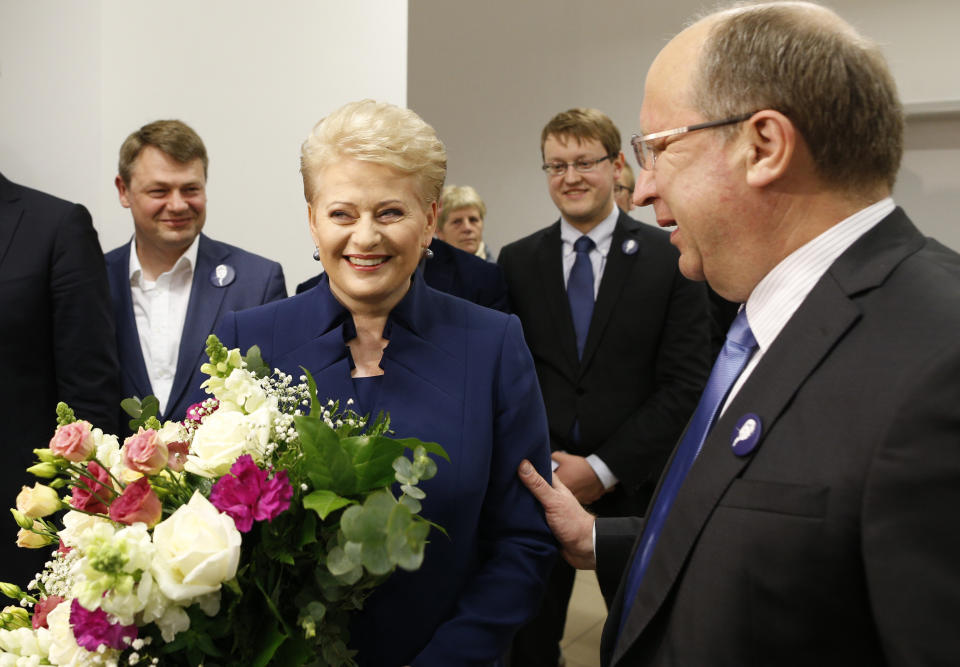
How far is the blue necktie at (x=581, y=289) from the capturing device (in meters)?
3.01

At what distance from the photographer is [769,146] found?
105 cm

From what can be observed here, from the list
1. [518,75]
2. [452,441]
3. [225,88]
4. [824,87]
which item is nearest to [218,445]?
[452,441]

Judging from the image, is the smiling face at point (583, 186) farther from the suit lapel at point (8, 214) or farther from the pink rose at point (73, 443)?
the pink rose at point (73, 443)

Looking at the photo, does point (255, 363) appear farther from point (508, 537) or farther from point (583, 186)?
point (583, 186)

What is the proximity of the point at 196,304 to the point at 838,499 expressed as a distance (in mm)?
2373

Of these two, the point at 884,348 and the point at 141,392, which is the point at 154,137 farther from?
the point at 884,348

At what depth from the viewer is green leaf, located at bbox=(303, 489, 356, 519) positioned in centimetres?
96

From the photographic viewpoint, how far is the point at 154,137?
2.82 meters

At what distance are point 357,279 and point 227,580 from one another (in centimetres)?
66

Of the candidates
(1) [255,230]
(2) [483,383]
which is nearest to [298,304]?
(2) [483,383]

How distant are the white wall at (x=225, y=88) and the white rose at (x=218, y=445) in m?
2.46

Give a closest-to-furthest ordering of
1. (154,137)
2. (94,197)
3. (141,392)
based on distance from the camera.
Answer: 1. (141,392)
2. (154,137)
3. (94,197)

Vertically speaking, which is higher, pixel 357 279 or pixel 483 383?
Answer: pixel 357 279

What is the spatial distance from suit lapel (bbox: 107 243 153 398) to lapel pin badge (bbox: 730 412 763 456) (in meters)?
2.15
